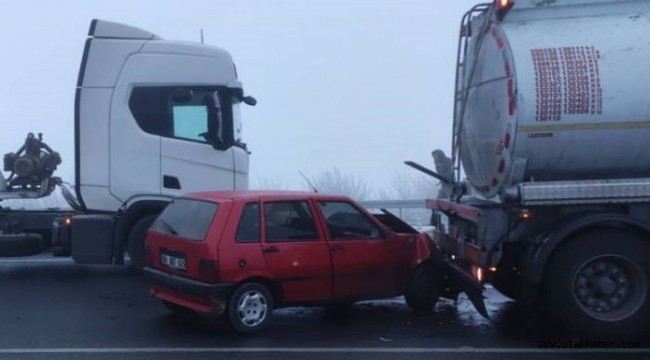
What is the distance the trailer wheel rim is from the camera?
899cm

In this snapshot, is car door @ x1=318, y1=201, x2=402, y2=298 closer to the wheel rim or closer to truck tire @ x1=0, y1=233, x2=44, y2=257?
the wheel rim

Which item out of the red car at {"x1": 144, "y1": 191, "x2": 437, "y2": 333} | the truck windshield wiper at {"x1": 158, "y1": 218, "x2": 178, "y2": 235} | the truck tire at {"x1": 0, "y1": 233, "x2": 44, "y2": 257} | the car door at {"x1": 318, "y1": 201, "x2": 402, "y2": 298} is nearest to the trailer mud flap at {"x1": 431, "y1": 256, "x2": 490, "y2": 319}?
the red car at {"x1": 144, "y1": 191, "x2": 437, "y2": 333}

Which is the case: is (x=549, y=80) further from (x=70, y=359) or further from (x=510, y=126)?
(x=70, y=359)

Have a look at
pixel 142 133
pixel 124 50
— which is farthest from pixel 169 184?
pixel 124 50

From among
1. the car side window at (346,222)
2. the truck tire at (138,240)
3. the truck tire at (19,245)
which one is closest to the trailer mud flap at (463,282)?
the car side window at (346,222)

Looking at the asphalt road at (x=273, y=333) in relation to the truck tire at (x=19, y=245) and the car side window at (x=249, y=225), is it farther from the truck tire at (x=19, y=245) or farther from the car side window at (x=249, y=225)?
the truck tire at (x=19, y=245)

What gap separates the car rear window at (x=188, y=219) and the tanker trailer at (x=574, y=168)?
106 inches

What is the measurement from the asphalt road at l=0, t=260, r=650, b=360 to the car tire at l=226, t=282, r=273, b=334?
121mm

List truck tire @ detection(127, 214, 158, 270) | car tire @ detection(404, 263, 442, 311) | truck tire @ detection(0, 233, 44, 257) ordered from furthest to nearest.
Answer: truck tire @ detection(0, 233, 44, 257)
truck tire @ detection(127, 214, 158, 270)
car tire @ detection(404, 263, 442, 311)

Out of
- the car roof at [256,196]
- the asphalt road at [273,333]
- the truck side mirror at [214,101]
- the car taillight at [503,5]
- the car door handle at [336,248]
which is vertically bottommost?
the asphalt road at [273,333]

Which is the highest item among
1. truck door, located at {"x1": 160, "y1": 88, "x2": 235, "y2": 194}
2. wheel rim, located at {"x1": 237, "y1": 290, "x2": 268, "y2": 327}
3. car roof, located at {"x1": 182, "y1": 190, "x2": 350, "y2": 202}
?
A: truck door, located at {"x1": 160, "y1": 88, "x2": 235, "y2": 194}

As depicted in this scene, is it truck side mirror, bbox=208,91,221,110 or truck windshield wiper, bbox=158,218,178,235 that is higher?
truck side mirror, bbox=208,91,221,110

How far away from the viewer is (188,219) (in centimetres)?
970

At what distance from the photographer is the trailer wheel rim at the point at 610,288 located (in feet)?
29.5
